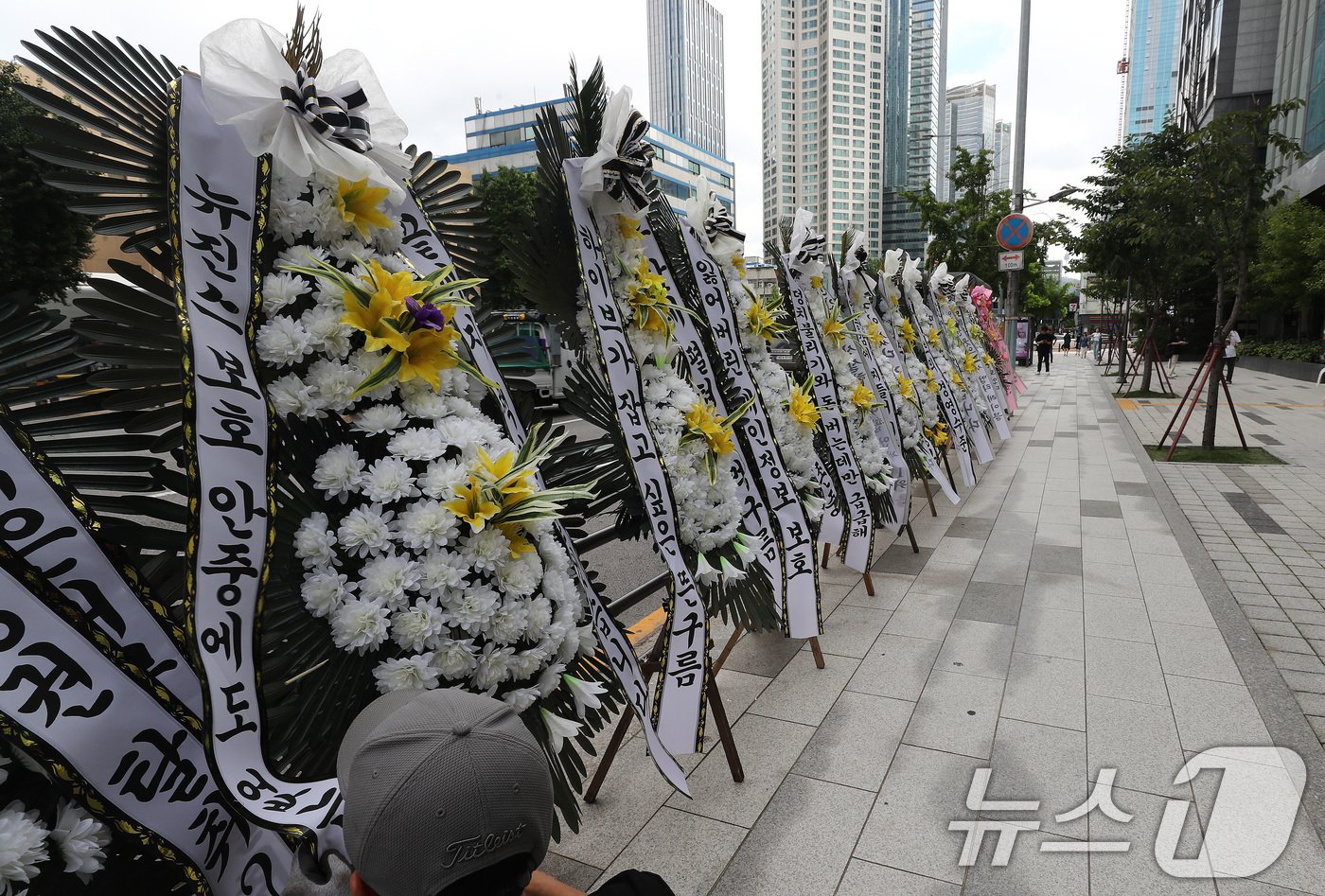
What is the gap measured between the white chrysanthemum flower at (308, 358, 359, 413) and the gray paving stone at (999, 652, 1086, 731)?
116 inches

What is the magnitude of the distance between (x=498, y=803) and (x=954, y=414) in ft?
22.5

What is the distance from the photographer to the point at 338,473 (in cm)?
155

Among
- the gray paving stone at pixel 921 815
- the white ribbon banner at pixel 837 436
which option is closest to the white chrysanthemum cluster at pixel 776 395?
the white ribbon banner at pixel 837 436

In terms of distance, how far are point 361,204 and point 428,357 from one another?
0.40 metres

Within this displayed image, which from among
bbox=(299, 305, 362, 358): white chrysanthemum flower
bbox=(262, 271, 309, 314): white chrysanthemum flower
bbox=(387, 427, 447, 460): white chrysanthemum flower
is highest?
bbox=(262, 271, 309, 314): white chrysanthemum flower

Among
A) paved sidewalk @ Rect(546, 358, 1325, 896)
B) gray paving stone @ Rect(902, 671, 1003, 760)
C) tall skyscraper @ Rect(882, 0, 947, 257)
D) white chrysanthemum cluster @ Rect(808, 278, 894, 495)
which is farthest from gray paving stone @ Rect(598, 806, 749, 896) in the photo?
tall skyscraper @ Rect(882, 0, 947, 257)

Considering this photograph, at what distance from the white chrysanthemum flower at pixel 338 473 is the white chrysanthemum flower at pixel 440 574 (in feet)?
0.73

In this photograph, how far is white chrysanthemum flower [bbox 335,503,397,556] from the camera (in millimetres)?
1513

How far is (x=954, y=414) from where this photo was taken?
7.12 meters

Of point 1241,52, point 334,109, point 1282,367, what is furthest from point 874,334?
point 1241,52

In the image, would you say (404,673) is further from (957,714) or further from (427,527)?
(957,714)

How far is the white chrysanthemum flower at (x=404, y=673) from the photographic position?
4.84 ft

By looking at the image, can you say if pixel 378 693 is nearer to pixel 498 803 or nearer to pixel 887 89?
pixel 498 803

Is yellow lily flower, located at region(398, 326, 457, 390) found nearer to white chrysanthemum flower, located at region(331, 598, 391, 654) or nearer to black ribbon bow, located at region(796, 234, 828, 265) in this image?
white chrysanthemum flower, located at region(331, 598, 391, 654)
